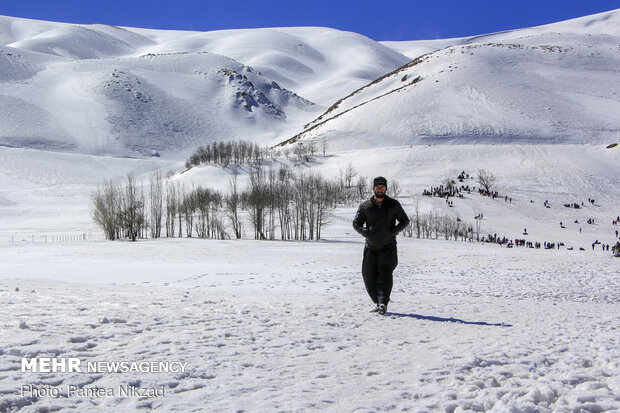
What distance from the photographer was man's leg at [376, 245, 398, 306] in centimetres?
813

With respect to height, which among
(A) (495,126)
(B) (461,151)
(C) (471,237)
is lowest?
(C) (471,237)

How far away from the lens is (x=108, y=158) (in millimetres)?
139000

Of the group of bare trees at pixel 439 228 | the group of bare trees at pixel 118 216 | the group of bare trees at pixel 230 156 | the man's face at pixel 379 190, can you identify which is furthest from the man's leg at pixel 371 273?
the group of bare trees at pixel 230 156

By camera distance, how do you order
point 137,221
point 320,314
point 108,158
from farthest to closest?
point 108,158 → point 137,221 → point 320,314

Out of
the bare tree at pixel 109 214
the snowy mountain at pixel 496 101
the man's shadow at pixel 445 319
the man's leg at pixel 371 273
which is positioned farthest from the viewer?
the snowy mountain at pixel 496 101

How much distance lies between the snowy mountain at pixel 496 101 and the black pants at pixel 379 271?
355 feet

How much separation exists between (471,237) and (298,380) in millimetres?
55404

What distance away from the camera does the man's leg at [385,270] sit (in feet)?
26.7

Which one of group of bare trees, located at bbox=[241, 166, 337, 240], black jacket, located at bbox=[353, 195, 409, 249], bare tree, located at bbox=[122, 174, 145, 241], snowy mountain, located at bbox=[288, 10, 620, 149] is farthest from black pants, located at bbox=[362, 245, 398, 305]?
snowy mountain, located at bbox=[288, 10, 620, 149]

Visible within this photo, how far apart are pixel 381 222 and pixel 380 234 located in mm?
201

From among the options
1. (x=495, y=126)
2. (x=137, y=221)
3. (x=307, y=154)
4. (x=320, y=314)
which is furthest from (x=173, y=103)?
(x=320, y=314)

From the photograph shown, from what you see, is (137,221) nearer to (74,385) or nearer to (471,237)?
(471,237)
